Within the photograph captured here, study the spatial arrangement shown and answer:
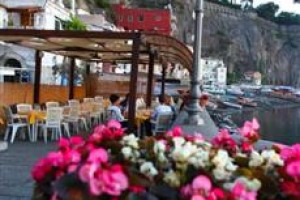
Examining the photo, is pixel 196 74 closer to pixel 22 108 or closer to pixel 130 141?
pixel 130 141

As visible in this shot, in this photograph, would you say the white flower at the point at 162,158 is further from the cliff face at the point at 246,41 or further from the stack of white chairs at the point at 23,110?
the cliff face at the point at 246,41

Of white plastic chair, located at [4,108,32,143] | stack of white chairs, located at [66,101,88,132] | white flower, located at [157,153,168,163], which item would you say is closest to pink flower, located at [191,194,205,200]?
white flower, located at [157,153,168,163]

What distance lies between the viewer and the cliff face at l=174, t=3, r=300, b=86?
137 meters

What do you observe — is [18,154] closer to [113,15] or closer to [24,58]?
[24,58]

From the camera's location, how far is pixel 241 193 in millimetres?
2588

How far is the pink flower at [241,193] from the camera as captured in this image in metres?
2.58

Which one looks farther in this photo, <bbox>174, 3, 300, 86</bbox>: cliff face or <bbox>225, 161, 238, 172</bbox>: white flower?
<bbox>174, 3, 300, 86</bbox>: cliff face

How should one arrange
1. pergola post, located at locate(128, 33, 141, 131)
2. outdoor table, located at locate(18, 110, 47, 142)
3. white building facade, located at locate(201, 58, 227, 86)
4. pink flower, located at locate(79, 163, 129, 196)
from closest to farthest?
Result: pink flower, located at locate(79, 163, 129, 196) < pergola post, located at locate(128, 33, 141, 131) < outdoor table, located at locate(18, 110, 47, 142) < white building facade, located at locate(201, 58, 227, 86)

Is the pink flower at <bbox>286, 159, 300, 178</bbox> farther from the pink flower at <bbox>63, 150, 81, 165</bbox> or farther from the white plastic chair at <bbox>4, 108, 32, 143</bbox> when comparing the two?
the white plastic chair at <bbox>4, 108, 32, 143</bbox>

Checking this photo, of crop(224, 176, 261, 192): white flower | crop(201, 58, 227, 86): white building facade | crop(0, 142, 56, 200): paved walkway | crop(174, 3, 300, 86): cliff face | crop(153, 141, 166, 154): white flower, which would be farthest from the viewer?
crop(174, 3, 300, 86): cliff face

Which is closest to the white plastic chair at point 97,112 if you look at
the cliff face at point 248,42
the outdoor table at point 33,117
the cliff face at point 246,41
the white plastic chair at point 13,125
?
the outdoor table at point 33,117

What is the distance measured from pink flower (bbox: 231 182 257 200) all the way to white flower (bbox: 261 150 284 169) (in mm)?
407

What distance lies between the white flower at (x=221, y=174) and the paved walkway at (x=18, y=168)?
5.02 m

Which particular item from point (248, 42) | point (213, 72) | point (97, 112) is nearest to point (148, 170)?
point (97, 112)
